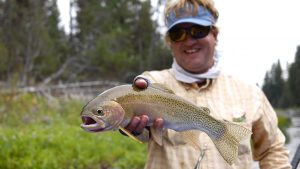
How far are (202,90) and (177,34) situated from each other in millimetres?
348

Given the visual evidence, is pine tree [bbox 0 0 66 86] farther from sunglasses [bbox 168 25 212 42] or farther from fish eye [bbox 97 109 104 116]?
fish eye [bbox 97 109 104 116]

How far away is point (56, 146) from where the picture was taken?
24.6 ft

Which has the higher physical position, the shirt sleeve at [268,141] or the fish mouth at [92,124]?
the fish mouth at [92,124]

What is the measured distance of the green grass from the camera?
639 centimetres

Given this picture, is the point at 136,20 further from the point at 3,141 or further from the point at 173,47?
the point at 173,47

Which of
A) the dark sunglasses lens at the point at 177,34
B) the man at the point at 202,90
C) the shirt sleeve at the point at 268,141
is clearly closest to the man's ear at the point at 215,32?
the man at the point at 202,90

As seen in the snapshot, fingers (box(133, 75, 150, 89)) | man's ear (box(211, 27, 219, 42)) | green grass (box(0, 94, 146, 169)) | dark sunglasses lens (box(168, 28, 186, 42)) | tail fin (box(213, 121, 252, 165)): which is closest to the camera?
fingers (box(133, 75, 150, 89))

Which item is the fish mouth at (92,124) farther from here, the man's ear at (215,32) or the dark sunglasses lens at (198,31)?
the man's ear at (215,32)

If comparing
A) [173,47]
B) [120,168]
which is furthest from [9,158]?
[173,47]

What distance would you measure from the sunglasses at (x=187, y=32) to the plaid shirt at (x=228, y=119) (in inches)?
8.9

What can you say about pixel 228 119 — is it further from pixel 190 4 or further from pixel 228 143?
pixel 190 4

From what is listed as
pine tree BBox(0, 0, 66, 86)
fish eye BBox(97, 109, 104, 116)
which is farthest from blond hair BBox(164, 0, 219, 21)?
pine tree BBox(0, 0, 66, 86)

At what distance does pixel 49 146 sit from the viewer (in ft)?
24.3

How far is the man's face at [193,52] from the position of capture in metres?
2.97
